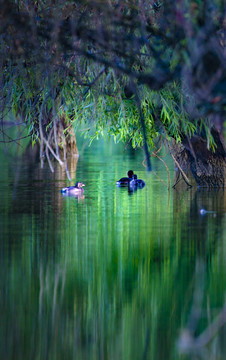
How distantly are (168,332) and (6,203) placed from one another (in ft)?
26.2

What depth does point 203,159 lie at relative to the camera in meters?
14.8

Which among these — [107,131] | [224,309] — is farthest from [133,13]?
[107,131]

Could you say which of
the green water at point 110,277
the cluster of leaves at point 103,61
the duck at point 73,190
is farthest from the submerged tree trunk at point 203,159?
the duck at point 73,190

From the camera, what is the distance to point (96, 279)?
7.78 meters

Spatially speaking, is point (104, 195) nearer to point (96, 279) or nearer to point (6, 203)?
point (6, 203)

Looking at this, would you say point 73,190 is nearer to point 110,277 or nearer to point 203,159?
point 203,159

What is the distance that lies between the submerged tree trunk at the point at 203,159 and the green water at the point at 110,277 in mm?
1028

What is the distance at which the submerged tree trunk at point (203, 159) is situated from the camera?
47.3 feet

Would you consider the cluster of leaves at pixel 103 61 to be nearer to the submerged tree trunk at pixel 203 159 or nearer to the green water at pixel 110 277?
the submerged tree trunk at pixel 203 159

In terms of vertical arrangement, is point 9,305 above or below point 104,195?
below

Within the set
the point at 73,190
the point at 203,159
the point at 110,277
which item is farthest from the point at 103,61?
the point at 73,190

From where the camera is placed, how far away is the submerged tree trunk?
14.4 meters

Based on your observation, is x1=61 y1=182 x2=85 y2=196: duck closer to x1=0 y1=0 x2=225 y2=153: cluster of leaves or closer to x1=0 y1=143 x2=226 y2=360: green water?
x1=0 y1=143 x2=226 y2=360: green water

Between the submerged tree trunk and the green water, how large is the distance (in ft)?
3.37
